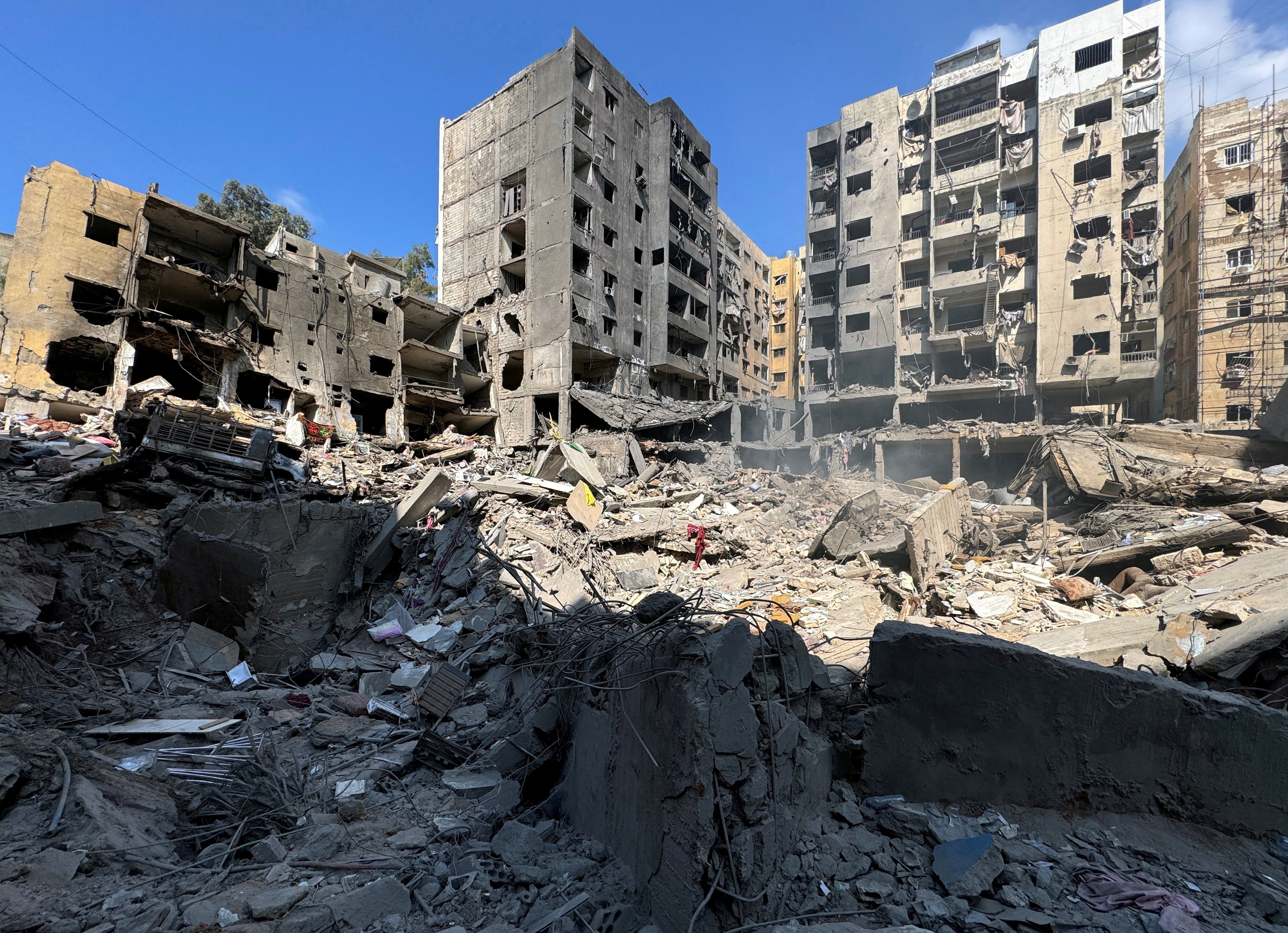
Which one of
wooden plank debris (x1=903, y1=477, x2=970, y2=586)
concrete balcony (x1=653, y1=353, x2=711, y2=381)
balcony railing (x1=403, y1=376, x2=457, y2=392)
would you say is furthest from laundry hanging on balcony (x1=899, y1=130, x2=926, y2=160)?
wooden plank debris (x1=903, y1=477, x2=970, y2=586)

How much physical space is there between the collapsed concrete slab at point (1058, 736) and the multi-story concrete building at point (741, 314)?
2933cm

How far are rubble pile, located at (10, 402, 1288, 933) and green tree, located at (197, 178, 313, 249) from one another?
21.3 metres

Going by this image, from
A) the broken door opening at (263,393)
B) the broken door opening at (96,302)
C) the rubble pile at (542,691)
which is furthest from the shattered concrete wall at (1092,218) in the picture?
the broken door opening at (96,302)

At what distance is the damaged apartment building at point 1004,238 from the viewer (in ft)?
81.4

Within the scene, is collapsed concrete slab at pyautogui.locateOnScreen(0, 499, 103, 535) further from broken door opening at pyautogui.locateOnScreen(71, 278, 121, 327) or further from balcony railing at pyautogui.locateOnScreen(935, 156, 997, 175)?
balcony railing at pyautogui.locateOnScreen(935, 156, 997, 175)

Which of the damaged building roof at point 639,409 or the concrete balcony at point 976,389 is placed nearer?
the damaged building roof at point 639,409

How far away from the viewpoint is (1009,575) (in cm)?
759

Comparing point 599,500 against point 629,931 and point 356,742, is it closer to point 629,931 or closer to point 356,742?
point 356,742

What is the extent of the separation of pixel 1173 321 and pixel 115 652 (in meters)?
43.5

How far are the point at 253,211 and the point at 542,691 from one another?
34.9 metres

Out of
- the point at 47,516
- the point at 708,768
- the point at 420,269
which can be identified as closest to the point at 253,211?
the point at 420,269

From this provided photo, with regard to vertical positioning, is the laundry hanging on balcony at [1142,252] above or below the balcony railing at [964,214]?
below

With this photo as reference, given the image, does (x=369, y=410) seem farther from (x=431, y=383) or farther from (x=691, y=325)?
(x=691, y=325)

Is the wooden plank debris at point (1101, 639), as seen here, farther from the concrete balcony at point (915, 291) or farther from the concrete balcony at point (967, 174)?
the concrete balcony at point (967, 174)
